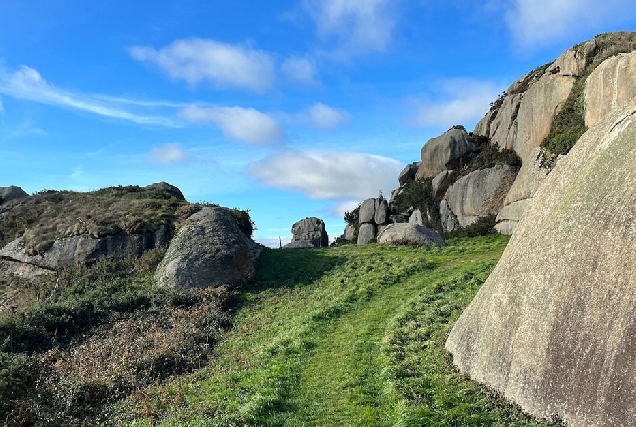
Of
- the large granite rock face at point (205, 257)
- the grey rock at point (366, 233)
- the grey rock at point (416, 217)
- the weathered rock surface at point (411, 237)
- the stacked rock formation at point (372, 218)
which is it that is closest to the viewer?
the large granite rock face at point (205, 257)

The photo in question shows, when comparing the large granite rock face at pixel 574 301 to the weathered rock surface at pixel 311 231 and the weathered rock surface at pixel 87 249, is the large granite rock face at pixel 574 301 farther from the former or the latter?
the weathered rock surface at pixel 311 231

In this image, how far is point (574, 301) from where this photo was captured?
10992mm

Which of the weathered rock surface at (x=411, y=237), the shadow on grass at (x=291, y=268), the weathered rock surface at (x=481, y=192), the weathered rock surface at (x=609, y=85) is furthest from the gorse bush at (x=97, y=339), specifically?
the weathered rock surface at (x=481, y=192)

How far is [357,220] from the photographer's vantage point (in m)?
74.7

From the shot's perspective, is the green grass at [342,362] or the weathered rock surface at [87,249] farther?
the weathered rock surface at [87,249]

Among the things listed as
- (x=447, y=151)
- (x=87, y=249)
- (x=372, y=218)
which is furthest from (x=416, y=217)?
(x=87, y=249)

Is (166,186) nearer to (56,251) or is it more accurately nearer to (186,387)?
(56,251)

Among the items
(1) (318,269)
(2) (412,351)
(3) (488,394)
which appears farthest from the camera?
(1) (318,269)

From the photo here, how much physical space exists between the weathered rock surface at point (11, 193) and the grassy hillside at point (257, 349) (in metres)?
17.5

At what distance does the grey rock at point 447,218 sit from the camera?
57841 mm

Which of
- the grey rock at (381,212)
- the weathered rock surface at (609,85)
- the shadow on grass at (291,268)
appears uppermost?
the weathered rock surface at (609,85)

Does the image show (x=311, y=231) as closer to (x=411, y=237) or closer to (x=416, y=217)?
(x=416, y=217)

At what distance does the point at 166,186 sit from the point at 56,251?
22.6 meters

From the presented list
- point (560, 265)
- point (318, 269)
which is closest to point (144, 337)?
point (318, 269)
